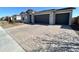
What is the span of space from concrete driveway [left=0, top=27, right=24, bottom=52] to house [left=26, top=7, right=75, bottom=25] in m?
0.97

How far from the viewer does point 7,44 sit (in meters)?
3.70

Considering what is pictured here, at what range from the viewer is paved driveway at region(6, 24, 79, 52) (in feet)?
11.8

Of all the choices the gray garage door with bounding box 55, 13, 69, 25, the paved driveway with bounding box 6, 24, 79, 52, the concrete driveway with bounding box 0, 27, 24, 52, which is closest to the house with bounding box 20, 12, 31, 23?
the paved driveway with bounding box 6, 24, 79, 52

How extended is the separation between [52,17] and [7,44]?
75.6 inches

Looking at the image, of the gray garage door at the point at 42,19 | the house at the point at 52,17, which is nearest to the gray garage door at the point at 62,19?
the house at the point at 52,17

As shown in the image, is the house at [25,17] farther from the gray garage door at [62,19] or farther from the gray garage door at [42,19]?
the gray garage door at [62,19]

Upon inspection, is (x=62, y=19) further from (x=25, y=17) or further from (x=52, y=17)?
(x=25, y=17)

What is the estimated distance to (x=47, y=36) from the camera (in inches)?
149

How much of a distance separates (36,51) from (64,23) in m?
1.43

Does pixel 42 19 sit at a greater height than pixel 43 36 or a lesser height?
greater

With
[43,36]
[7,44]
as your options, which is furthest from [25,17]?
[7,44]

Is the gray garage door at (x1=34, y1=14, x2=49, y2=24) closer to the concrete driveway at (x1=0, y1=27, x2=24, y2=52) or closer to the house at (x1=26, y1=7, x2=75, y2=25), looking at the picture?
the house at (x1=26, y1=7, x2=75, y2=25)
